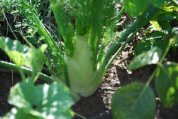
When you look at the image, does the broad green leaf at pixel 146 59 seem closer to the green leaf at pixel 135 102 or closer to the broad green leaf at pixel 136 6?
the green leaf at pixel 135 102

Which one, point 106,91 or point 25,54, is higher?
point 25,54

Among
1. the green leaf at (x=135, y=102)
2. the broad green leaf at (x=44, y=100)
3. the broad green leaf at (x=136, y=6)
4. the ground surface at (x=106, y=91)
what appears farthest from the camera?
the ground surface at (x=106, y=91)

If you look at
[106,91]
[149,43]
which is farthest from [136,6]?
[106,91]

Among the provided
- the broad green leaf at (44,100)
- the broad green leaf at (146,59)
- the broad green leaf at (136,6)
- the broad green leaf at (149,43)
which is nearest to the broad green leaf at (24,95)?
the broad green leaf at (44,100)

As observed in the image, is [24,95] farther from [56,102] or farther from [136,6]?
[136,6]

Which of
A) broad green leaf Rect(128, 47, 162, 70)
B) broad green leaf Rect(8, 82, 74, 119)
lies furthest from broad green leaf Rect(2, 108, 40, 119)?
broad green leaf Rect(128, 47, 162, 70)

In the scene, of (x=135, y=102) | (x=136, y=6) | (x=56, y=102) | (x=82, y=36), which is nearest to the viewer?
(x=56, y=102)
